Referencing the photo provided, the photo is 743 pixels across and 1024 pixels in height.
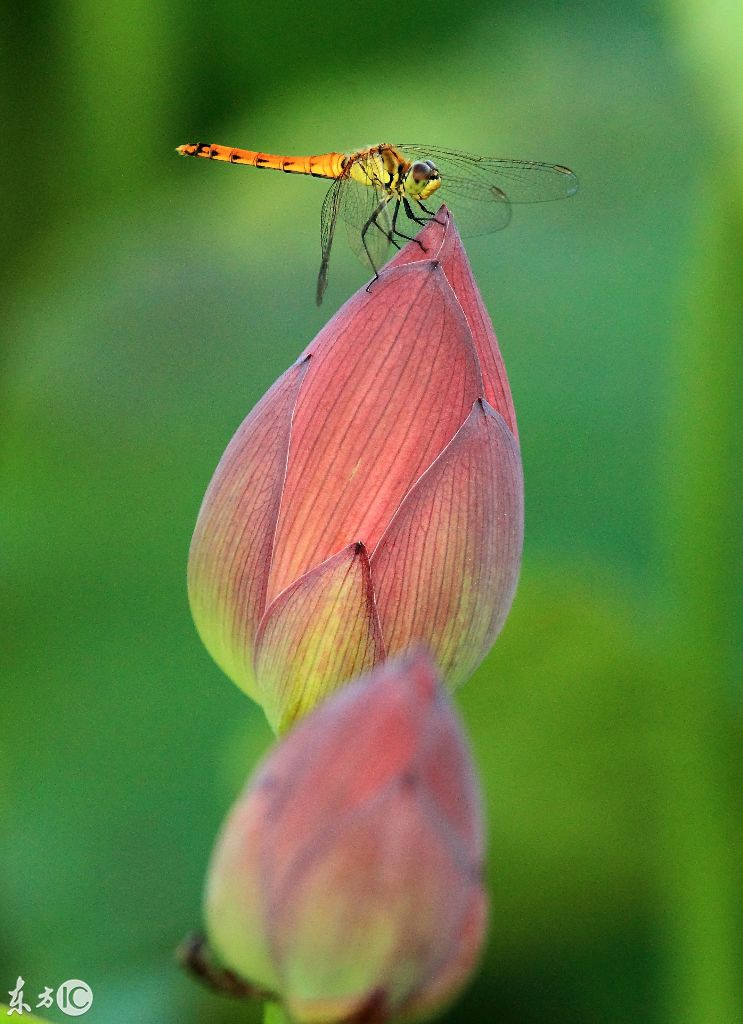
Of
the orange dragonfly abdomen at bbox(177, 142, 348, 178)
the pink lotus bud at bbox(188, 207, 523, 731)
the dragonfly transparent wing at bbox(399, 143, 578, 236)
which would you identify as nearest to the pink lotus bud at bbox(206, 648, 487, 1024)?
the pink lotus bud at bbox(188, 207, 523, 731)

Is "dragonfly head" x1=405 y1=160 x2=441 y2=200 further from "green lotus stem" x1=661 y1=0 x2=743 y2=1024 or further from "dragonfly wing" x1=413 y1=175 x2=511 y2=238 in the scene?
"green lotus stem" x1=661 y1=0 x2=743 y2=1024

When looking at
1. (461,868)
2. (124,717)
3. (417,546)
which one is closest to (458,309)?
(417,546)

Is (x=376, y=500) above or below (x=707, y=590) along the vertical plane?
above

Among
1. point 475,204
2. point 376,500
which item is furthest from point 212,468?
point 376,500

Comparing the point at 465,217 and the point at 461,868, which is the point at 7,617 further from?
the point at 461,868

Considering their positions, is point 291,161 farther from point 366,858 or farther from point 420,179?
point 366,858
